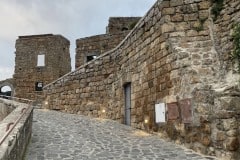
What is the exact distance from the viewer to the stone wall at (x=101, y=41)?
2167 centimetres

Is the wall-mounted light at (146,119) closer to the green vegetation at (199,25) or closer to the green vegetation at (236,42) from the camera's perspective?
the green vegetation at (199,25)

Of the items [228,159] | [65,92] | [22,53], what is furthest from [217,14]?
[22,53]

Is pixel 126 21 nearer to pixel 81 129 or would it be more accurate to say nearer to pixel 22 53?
pixel 22 53

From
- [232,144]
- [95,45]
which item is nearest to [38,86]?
[95,45]

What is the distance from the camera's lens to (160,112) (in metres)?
9.74

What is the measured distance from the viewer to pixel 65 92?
1603cm

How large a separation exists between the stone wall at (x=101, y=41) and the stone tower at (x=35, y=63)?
4.59 m

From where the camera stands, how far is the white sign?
31.4 ft

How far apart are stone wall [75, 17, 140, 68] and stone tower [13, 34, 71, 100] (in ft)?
15.1

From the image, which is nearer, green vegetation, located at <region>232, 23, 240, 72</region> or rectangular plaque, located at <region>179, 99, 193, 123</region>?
rectangular plaque, located at <region>179, 99, 193, 123</region>

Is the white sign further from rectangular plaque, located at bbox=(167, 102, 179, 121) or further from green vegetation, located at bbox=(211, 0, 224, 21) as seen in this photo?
green vegetation, located at bbox=(211, 0, 224, 21)

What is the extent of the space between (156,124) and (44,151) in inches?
135

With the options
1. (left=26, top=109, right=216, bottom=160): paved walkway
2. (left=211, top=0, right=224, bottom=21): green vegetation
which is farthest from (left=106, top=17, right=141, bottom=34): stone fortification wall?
(left=211, top=0, right=224, bottom=21): green vegetation

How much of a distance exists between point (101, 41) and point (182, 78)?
13486mm
